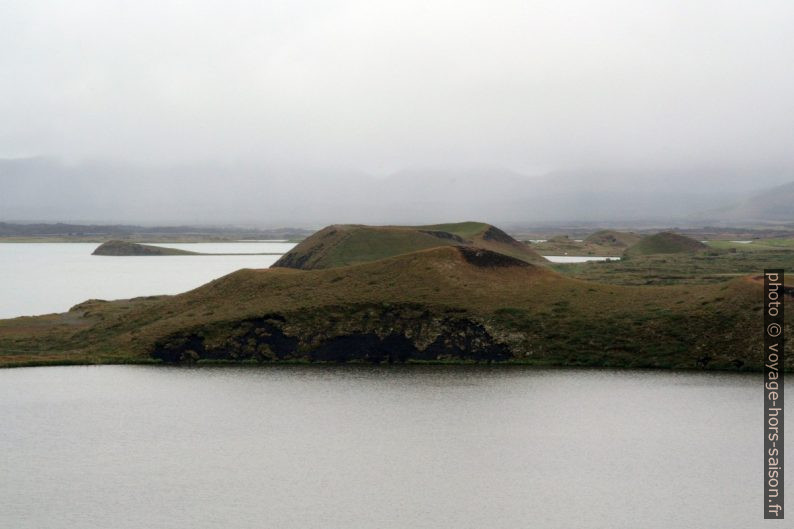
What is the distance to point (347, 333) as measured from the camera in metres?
87.5

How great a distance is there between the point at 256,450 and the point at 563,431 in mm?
19118

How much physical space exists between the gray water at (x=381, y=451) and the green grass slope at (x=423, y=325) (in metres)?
7.83

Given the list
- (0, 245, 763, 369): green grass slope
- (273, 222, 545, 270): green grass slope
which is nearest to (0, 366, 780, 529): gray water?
(0, 245, 763, 369): green grass slope

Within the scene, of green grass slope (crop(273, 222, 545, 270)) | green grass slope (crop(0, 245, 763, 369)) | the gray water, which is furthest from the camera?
green grass slope (crop(273, 222, 545, 270))

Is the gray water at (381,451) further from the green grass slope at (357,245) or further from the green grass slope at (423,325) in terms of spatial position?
the green grass slope at (357,245)

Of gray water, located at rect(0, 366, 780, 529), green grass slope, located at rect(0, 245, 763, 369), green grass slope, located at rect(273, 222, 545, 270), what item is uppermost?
green grass slope, located at rect(273, 222, 545, 270)

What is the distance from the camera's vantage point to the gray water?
4034 centimetres

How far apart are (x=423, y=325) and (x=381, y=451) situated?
124 feet

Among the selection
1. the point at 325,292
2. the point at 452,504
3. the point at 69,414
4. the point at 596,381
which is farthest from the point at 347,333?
the point at 452,504

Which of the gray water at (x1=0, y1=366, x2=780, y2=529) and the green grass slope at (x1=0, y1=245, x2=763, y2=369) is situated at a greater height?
the green grass slope at (x1=0, y1=245, x2=763, y2=369)

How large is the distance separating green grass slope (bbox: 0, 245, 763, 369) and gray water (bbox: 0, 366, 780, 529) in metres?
7.83

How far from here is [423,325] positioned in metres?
88.2

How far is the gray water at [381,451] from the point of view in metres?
40.3

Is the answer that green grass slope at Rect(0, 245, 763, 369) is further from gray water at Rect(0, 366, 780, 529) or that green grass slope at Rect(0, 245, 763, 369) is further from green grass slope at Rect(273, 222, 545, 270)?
green grass slope at Rect(273, 222, 545, 270)
